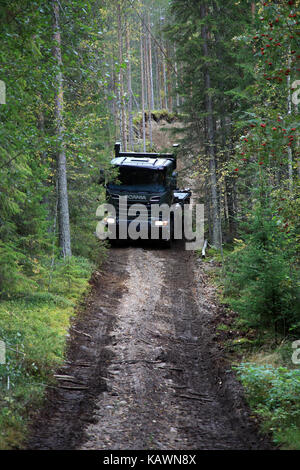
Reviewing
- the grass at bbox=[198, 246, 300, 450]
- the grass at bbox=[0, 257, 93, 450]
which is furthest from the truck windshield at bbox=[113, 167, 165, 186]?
the grass at bbox=[198, 246, 300, 450]

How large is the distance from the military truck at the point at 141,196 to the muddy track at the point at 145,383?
4.12 meters

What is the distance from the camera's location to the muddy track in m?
5.27

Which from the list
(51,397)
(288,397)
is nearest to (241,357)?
(288,397)

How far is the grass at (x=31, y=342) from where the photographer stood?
5.34 meters

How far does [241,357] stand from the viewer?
7.93 m

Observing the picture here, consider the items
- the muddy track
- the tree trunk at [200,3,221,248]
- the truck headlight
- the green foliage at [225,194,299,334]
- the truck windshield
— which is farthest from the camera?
the tree trunk at [200,3,221,248]

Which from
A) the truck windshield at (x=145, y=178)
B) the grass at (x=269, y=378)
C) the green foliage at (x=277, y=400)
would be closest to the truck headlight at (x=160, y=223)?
the truck windshield at (x=145, y=178)

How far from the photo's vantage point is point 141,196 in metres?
16.1

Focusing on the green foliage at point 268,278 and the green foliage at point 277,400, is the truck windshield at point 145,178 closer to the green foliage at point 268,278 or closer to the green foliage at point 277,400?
the green foliage at point 268,278

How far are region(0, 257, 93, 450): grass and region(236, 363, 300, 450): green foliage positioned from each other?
3.06 metres

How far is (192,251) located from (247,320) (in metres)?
8.77

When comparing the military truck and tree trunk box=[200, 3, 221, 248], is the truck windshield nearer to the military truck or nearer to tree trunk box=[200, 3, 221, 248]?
the military truck

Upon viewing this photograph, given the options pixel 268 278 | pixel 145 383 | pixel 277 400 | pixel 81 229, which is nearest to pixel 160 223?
pixel 81 229
